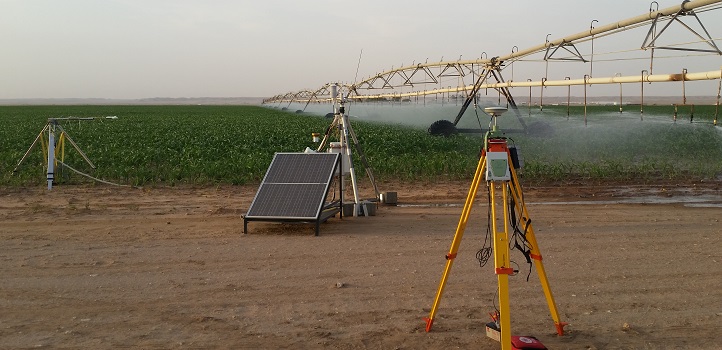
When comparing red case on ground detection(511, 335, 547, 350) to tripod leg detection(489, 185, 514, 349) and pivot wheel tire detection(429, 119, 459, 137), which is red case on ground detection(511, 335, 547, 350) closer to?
tripod leg detection(489, 185, 514, 349)

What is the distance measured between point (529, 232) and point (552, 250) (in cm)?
368

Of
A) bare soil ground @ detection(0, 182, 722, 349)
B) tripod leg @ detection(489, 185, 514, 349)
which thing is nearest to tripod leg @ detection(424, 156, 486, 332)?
bare soil ground @ detection(0, 182, 722, 349)

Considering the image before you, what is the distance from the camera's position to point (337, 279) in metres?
7.49

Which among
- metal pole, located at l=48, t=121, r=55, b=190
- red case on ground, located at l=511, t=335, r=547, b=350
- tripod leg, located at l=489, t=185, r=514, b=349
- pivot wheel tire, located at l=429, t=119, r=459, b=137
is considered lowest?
red case on ground, located at l=511, t=335, r=547, b=350

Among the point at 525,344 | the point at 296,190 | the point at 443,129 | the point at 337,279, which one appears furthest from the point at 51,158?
the point at 443,129

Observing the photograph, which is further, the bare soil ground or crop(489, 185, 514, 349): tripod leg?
the bare soil ground

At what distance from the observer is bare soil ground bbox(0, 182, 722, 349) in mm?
5797

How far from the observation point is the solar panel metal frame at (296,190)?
9.84 metres

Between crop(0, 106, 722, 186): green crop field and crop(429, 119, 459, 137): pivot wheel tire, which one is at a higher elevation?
crop(429, 119, 459, 137): pivot wheel tire

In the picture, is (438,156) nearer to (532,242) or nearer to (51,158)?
(51,158)

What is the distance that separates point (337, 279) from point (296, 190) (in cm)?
309

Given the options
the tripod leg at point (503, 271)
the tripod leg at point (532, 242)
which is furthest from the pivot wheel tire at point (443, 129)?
the tripod leg at point (503, 271)

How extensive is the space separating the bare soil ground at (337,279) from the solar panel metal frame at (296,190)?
309mm

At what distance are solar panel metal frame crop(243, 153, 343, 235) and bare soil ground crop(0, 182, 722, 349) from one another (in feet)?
1.02
